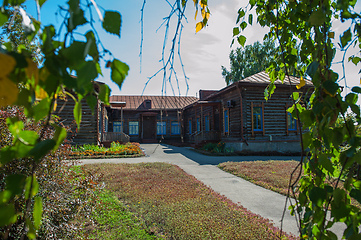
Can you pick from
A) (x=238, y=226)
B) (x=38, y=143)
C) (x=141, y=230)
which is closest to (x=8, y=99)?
(x=38, y=143)

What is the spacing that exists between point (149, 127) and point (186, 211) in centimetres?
2348

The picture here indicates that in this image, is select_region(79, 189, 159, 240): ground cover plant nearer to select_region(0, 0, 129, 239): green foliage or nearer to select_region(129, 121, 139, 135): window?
select_region(0, 0, 129, 239): green foliage

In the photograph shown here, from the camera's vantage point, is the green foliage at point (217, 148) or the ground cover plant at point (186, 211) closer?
the ground cover plant at point (186, 211)

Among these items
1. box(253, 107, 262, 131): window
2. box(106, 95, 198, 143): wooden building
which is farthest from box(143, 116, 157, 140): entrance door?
box(253, 107, 262, 131): window

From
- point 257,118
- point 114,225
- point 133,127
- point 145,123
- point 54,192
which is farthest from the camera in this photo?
point 145,123

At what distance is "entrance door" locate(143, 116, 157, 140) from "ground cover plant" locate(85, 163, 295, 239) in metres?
20.2

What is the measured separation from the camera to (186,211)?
4.48m

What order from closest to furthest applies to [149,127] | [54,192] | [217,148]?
[54,192] < [217,148] < [149,127]

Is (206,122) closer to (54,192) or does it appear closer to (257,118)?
(257,118)

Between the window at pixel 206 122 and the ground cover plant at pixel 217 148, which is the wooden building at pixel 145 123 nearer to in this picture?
the window at pixel 206 122

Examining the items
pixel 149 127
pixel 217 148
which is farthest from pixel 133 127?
pixel 217 148

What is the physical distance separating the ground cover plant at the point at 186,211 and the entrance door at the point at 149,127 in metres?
20.2

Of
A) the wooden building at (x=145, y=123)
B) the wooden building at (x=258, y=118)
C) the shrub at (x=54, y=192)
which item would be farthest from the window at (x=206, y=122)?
the shrub at (x=54, y=192)

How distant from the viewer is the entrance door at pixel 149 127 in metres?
27.5
